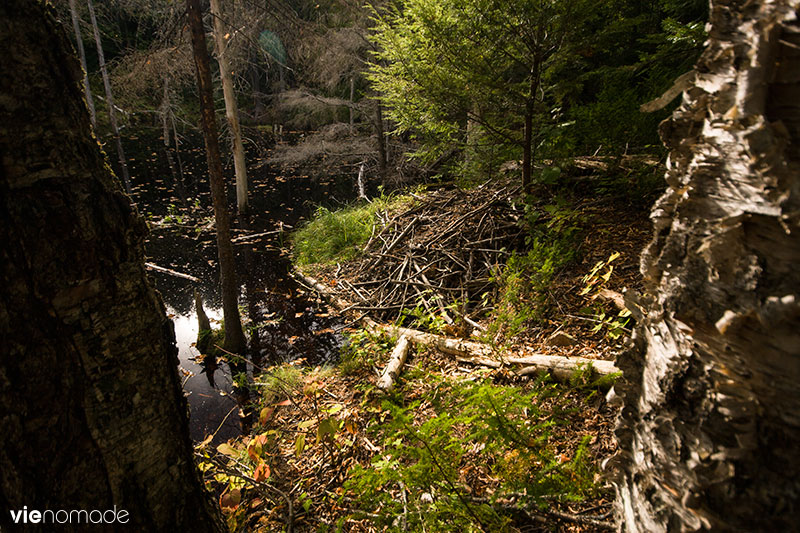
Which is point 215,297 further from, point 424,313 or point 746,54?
point 746,54

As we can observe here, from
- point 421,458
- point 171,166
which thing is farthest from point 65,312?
point 171,166

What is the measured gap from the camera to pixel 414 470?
5.76 feet

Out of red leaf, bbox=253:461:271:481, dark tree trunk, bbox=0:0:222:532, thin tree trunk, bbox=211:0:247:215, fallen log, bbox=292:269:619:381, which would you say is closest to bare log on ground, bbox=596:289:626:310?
fallen log, bbox=292:269:619:381

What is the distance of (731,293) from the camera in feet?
2.37

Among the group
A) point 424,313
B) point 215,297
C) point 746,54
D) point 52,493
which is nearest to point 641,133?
point 424,313

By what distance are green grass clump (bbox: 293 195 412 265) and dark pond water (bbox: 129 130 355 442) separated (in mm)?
609

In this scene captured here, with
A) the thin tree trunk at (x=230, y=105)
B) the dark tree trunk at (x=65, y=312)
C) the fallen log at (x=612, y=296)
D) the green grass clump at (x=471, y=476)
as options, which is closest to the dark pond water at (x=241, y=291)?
the thin tree trunk at (x=230, y=105)

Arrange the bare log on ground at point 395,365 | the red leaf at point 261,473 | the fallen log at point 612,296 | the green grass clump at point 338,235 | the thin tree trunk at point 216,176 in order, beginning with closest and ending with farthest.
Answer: the red leaf at point 261,473 → the fallen log at point 612,296 → the bare log on ground at point 395,365 → the thin tree trunk at point 216,176 → the green grass clump at point 338,235

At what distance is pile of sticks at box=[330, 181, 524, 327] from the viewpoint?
16.1ft

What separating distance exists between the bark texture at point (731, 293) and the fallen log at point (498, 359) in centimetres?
151

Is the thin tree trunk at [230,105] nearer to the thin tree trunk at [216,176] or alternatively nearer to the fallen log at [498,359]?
the thin tree trunk at [216,176]

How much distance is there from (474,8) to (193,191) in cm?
1220

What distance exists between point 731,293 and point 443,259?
4.75 metres

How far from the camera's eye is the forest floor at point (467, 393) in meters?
1.77
